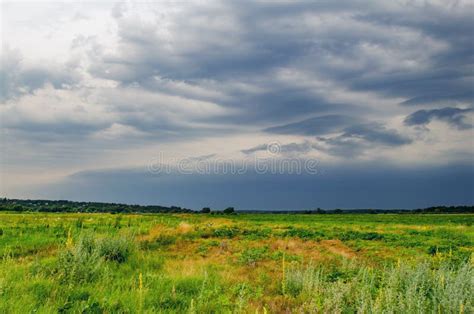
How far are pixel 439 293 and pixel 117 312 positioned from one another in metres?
5.58

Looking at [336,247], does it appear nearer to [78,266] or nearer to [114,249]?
[114,249]

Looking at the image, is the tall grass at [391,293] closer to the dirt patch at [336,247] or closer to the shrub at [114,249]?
the shrub at [114,249]

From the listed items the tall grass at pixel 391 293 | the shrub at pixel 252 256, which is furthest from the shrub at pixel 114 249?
the tall grass at pixel 391 293

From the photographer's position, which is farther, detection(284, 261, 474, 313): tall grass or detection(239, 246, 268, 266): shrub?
detection(239, 246, 268, 266): shrub

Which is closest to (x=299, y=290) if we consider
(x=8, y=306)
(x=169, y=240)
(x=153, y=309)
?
(x=153, y=309)

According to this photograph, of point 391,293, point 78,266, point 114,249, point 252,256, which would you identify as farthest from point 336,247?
point 78,266

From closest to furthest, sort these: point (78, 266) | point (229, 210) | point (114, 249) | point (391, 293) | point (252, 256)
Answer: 1. point (391, 293)
2. point (78, 266)
3. point (114, 249)
4. point (252, 256)
5. point (229, 210)

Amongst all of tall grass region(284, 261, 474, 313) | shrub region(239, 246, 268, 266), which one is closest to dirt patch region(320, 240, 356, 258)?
shrub region(239, 246, 268, 266)

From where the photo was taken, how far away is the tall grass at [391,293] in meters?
6.13

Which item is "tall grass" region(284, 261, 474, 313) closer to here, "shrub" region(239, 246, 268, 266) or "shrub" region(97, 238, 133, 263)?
"shrub" region(239, 246, 268, 266)

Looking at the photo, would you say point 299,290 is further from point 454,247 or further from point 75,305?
point 454,247

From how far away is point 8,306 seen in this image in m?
5.84

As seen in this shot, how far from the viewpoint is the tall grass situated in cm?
613

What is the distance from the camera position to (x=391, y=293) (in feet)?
21.3
